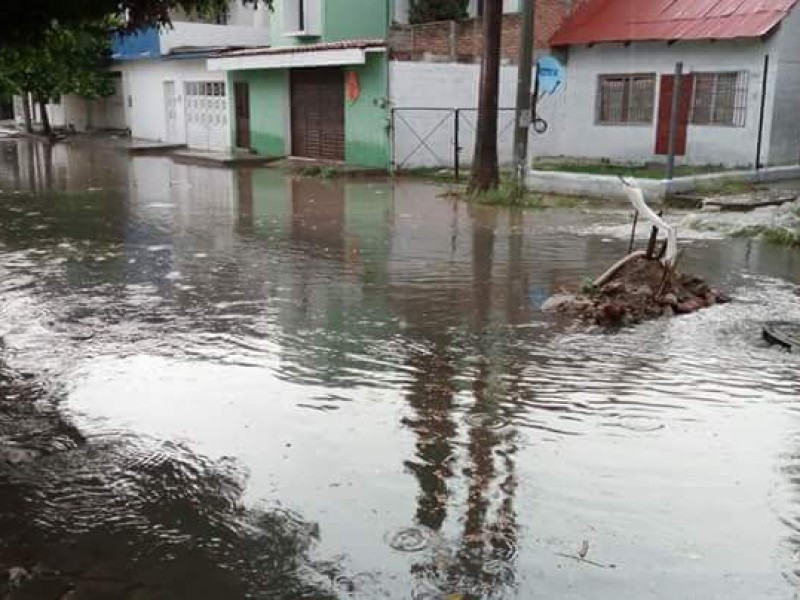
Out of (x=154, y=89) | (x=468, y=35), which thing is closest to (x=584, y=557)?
(x=468, y=35)

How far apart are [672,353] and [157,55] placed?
92.7ft

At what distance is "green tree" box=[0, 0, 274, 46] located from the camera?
14.5ft

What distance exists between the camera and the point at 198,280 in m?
9.81

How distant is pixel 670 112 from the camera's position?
67.3 ft

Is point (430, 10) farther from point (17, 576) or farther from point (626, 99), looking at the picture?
point (17, 576)

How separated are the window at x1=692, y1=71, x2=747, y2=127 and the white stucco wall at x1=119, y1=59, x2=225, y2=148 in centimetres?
1552

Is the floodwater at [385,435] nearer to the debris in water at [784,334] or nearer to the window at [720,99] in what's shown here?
the debris in water at [784,334]

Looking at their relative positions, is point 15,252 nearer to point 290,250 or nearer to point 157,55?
point 290,250

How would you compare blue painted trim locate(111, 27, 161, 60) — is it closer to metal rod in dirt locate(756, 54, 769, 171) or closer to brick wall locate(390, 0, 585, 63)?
brick wall locate(390, 0, 585, 63)

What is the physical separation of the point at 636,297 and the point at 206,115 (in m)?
24.8

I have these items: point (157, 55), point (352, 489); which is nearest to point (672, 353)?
point (352, 489)

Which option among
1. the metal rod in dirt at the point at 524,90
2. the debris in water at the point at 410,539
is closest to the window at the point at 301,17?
the metal rod in dirt at the point at 524,90

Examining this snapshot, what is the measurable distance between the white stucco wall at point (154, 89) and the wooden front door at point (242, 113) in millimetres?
980

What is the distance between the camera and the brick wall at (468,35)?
23203 millimetres
